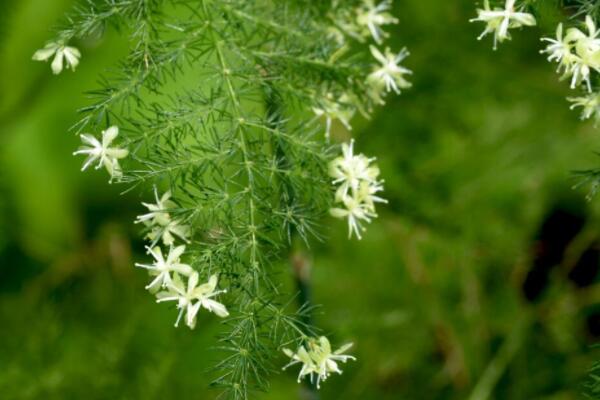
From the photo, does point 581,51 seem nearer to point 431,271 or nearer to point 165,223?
point 165,223

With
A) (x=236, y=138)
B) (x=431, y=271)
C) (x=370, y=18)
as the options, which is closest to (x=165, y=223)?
(x=236, y=138)

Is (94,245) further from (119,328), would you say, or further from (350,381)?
(350,381)

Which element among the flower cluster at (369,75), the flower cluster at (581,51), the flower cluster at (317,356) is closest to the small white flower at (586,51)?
the flower cluster at (581,51)

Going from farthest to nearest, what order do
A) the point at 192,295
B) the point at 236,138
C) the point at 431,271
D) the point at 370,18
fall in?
the point at 431,271
the point at 370,18
the point at 236,138
the point at 192,295

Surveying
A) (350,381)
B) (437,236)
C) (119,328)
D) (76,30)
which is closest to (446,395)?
(350,381)

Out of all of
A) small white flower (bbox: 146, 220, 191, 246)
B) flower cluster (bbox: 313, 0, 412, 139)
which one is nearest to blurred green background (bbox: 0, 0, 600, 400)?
flower cluster (bbox: 313, 0, 412, 139)

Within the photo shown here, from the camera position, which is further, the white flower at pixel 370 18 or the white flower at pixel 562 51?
the white flower at pixel 370 18

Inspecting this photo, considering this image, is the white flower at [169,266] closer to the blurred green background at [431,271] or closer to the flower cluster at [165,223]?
the flower cluster at [165,223]
